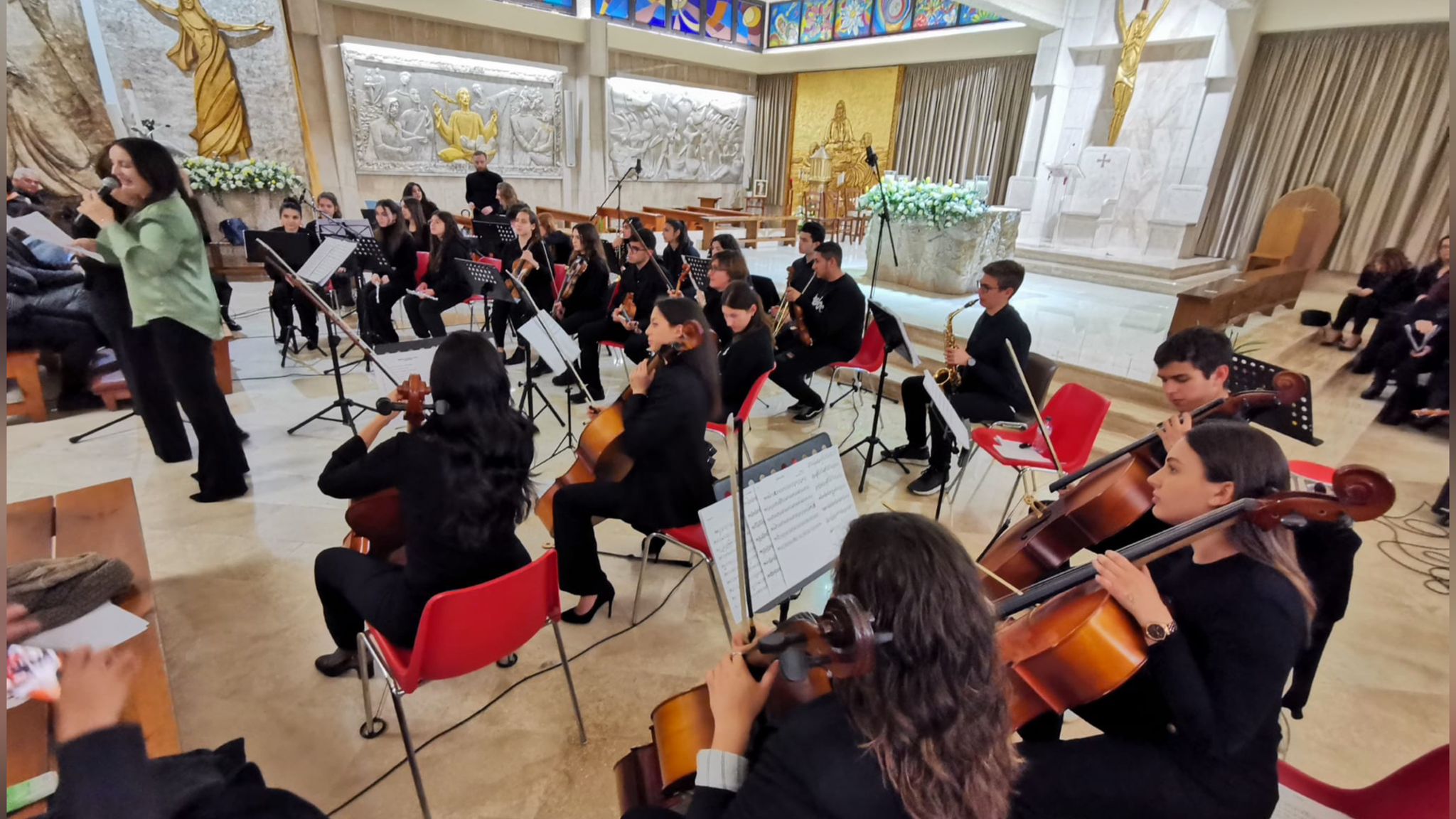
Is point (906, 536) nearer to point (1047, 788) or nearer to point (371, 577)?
point (1047, 788)

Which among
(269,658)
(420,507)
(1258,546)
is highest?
(1258,546)

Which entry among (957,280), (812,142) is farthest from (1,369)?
(812,142)

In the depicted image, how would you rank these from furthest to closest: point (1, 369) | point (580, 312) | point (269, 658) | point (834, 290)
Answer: point (580, 312)
point (834, 290)
point (269, 658)
point (1, 369)


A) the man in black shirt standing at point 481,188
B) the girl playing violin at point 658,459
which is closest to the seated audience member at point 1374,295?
the girl playing violin at point 658,459

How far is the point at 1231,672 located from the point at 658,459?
1693mm

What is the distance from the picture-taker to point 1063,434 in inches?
119

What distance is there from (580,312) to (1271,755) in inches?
176

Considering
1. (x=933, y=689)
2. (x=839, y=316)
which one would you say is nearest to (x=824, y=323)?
(x=839, y=316)

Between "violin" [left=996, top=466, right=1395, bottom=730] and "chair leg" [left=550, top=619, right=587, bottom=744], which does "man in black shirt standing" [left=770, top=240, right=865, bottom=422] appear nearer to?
"chair leg" [left=550, top=619, right=587, bottom=744]

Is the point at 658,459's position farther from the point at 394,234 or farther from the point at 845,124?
the point at 845,124

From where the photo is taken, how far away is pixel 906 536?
1.09 meters

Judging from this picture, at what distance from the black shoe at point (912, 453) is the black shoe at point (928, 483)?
34 cm

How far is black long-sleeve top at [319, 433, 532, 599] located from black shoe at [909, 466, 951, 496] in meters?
2.50

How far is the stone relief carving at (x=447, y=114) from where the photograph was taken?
9.59 m
